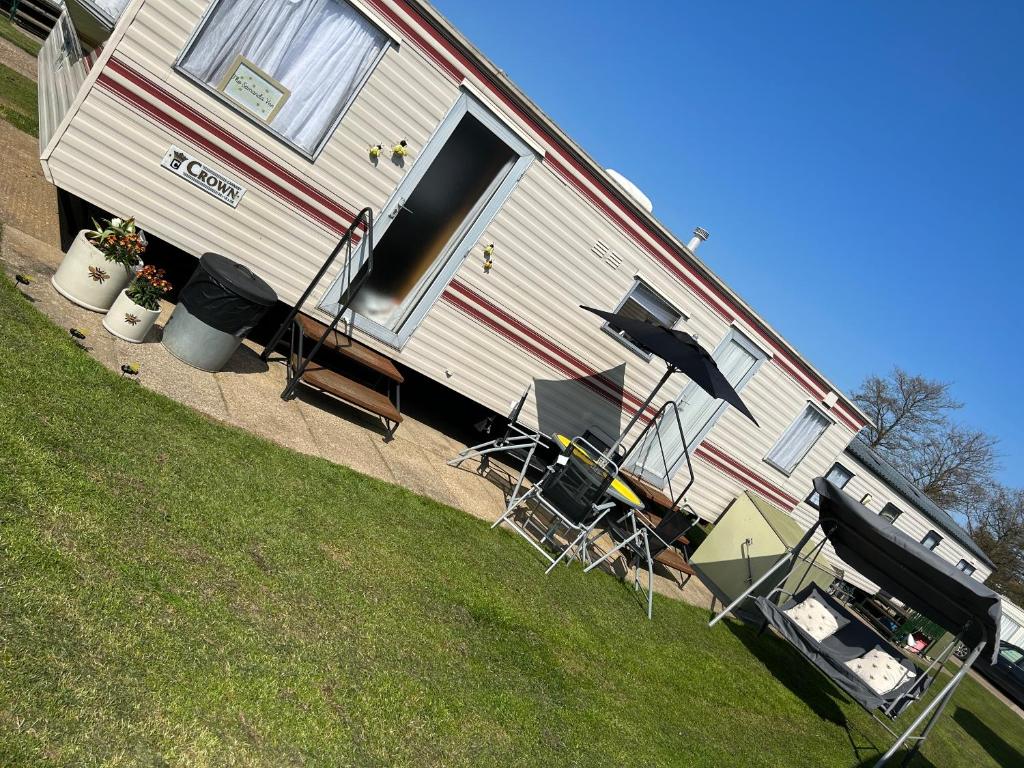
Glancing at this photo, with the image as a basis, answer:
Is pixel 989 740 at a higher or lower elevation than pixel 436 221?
lower

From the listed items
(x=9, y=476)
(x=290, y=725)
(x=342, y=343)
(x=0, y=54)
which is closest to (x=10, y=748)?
(x=290, y=725)

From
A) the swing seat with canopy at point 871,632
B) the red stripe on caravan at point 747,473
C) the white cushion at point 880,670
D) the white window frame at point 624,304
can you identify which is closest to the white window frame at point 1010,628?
the red stripe on caravan at point 747,473

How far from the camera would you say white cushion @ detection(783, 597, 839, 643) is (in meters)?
8.36

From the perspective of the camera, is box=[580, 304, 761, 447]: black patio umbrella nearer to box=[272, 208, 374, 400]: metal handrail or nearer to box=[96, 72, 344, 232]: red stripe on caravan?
box=[272, 208, 374, 400]: metal handrail

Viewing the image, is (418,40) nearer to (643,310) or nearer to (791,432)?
(643,310)

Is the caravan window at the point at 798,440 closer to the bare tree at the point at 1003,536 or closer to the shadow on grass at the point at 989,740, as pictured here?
the shadow on grass at the point at 989,740

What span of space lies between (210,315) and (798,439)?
1050 centimetres

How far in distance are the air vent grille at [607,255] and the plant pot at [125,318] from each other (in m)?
5.31

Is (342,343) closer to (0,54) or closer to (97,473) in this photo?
(97,473)

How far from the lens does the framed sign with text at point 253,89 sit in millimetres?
6055

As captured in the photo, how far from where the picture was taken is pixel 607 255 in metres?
8.81

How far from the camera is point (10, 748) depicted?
82.9 inches

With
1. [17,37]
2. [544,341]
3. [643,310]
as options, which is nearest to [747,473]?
[643,310]

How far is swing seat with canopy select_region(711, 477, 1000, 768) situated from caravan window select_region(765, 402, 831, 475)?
4058 mm
